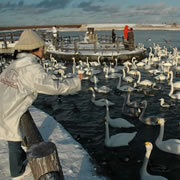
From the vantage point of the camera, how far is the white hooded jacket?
8.90 feet

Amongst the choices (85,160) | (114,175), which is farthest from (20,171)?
(114,175)

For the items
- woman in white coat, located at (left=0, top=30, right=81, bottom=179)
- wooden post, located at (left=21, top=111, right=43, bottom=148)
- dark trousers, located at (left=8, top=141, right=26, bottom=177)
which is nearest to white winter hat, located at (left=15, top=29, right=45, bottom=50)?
woman in white coat, located at (left=0, top=30, right=81, bottom=179)

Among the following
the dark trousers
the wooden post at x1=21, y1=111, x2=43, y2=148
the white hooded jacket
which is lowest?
the dark trousers

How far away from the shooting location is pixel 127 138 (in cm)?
741

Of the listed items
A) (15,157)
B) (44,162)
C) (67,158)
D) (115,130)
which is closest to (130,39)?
(115,130)

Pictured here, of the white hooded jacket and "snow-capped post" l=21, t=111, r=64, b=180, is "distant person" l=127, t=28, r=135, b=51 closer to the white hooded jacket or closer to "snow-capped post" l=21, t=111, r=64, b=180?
the white hooded jacket

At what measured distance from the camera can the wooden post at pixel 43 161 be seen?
2122mm

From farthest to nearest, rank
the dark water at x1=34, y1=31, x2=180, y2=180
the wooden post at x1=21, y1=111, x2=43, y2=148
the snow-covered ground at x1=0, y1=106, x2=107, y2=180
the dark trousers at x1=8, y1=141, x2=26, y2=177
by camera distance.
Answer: the dark water at x1=34, y1=31, x2=180, y2=180 → the snow-covered ground at x1=0, y1=106, x2=107, y2=180 → the dark trousers at x1=8, y1=141, x2=26, y2=177 → the wooden post at x1=21, y1=111, x2=43, y2=148

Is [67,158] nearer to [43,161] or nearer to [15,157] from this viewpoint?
[15,157]

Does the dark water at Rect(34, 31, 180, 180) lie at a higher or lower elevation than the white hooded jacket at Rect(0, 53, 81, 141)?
lower

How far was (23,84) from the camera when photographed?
9.25 ft

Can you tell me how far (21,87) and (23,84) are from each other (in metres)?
0.05

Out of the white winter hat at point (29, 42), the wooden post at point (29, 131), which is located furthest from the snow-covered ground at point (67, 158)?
the white winter hat at point (29, 42)

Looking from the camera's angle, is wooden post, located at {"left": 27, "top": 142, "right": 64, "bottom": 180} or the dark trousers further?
the dark trousers
